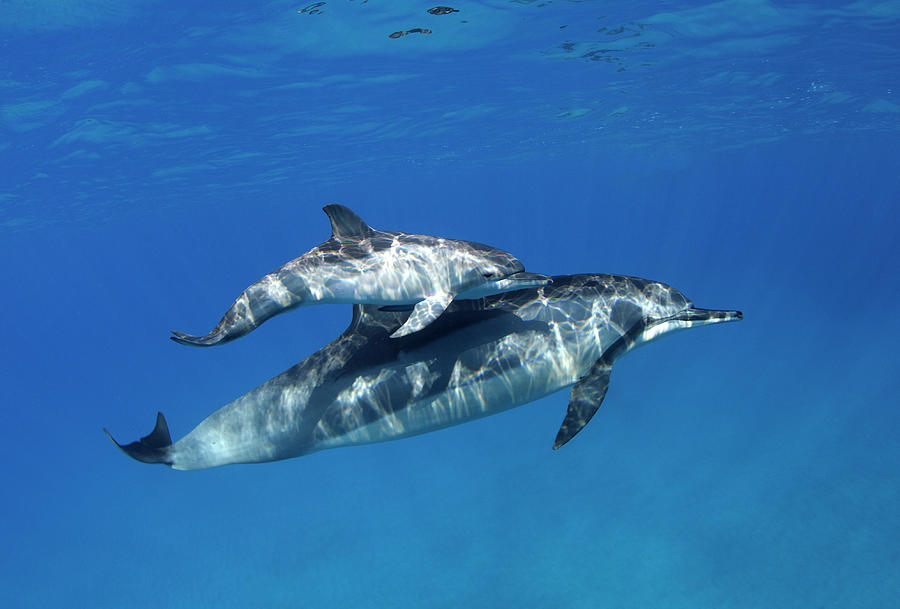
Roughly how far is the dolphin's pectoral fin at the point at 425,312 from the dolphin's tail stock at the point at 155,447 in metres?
2.67

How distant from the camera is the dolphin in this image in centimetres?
552

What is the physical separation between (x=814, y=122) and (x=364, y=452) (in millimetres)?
36855

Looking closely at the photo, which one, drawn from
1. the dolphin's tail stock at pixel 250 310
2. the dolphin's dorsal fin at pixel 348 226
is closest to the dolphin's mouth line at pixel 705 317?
the dolphin's dorsal fin at pixel 348 226

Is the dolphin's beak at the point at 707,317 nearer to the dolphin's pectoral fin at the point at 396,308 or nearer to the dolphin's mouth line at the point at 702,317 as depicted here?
the dolphin's mouth line at the point at 702,317

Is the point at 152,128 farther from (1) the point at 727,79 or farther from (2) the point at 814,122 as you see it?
(2) the point at 814,122

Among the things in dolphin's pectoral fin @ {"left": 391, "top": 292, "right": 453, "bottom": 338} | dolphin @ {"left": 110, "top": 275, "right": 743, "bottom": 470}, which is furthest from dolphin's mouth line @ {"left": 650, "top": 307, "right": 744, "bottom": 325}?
dolphin's pectoral fin @ {"left": 391, "top": 292, "right": 453, "bottom": 338}

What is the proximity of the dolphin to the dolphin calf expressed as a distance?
58 centimetres

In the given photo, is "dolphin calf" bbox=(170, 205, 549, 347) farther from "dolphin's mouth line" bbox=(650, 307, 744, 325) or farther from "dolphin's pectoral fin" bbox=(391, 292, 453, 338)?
"dolphin's mouth line" bbox=(650, 307, 744, 325)

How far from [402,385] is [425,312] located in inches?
39.5

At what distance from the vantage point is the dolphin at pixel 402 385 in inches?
217

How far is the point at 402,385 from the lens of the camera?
5543 millimetres

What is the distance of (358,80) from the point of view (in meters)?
19.8

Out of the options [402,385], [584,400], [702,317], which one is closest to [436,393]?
[402,385]

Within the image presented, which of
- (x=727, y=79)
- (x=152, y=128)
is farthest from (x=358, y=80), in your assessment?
(x=727, y=79)
